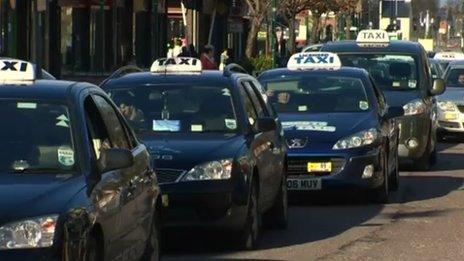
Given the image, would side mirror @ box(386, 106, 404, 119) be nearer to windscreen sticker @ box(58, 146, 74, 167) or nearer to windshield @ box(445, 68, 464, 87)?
windscreen sticker @ box(58, 146, 74, 167)

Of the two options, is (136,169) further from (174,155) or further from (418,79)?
(418,79)

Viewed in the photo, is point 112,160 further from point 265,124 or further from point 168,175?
point 265,124

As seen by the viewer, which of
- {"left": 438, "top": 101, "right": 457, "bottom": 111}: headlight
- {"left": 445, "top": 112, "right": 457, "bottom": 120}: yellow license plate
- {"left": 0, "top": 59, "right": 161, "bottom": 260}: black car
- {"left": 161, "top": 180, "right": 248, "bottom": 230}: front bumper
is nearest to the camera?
{"left": 0, "top": 59, "right": 161, "bottom": 260}: black car

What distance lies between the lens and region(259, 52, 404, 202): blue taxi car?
14617mm

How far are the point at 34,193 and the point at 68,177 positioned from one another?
44 cm

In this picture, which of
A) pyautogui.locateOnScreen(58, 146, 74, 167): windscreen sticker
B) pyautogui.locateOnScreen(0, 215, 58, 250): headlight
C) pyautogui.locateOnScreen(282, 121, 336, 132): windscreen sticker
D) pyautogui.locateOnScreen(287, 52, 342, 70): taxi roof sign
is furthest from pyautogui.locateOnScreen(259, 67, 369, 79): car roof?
pyautogui.locateOnScreen(0, 215, 58, 250): headlight

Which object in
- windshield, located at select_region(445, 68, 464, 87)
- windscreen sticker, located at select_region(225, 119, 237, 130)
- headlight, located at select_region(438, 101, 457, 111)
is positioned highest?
windscreen sticker, located at select_region(225, 119, 237, 130)

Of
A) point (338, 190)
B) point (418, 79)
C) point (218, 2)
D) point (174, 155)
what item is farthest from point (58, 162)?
point (218, 2)

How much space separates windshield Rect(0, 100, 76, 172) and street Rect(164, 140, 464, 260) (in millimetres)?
3180

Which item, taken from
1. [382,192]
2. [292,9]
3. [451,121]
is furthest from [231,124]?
[292,9]

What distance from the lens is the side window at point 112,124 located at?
860 centimetres

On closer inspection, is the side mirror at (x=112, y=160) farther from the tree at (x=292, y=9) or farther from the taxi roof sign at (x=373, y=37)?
the tree at (x=292, y=9)

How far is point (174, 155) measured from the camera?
429 inches

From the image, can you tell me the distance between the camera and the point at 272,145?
12.5 metres
